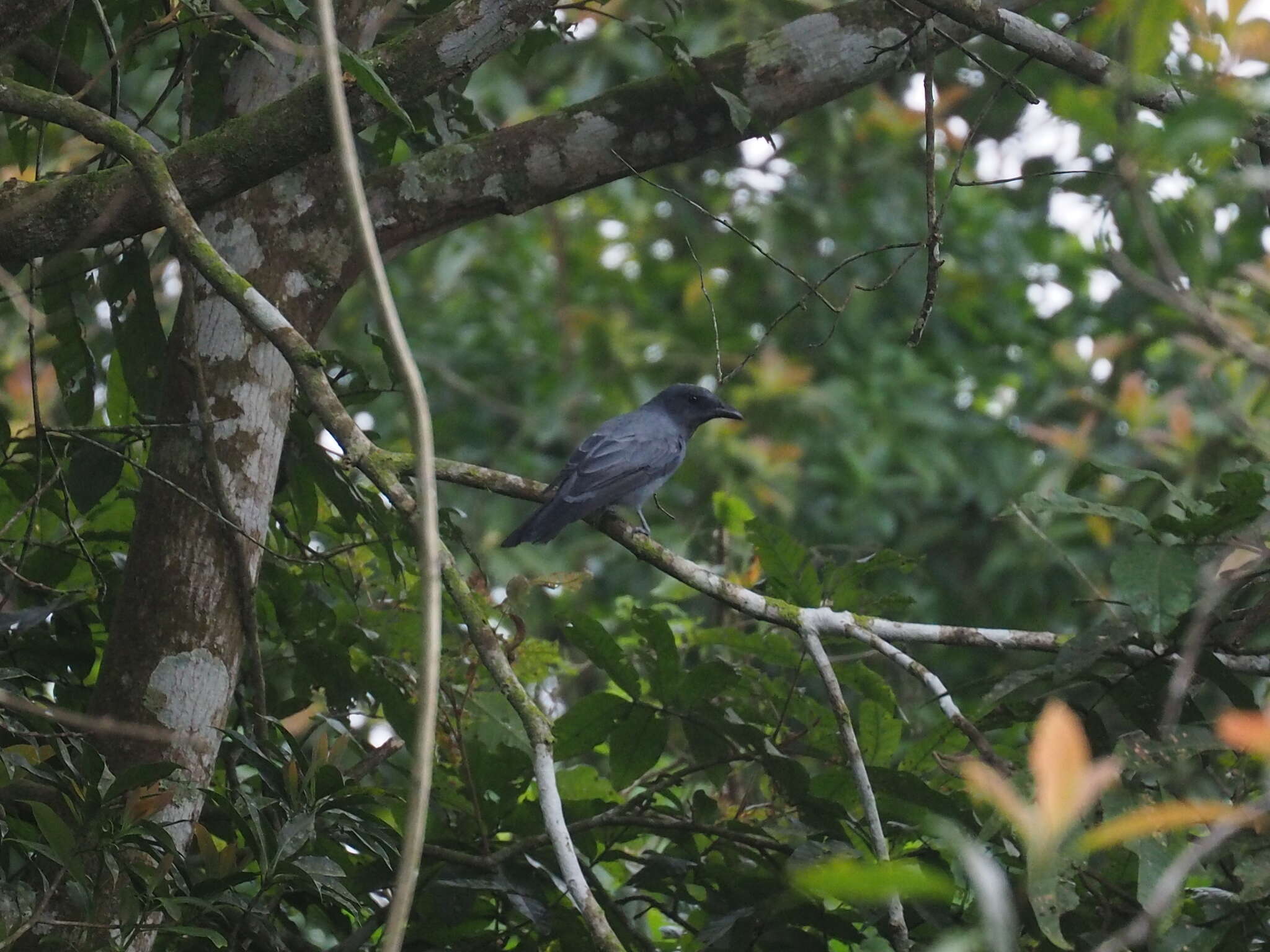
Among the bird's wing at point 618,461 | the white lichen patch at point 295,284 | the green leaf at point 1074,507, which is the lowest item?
the green leaf at point 1074,507

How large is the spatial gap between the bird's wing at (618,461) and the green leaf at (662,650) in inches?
56.4

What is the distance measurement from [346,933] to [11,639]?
1.11 meters

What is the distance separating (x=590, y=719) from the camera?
11.8 feet

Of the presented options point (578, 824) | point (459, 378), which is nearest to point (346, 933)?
point (578, 824)

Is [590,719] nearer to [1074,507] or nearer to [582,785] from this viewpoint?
[582,785]

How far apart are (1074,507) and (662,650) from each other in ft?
3.47

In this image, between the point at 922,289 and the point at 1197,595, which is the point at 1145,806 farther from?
the point at 922,289

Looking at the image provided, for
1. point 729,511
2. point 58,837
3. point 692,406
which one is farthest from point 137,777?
point 692,406

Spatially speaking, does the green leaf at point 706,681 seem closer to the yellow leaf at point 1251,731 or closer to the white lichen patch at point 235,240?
the white lichen patch at point 235,240

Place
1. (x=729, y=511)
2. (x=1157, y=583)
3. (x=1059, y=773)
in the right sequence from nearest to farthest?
(x=1059, y=773) → (x=1157, y=583) → (x=729, y=511)

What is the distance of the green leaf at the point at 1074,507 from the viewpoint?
9.93ft

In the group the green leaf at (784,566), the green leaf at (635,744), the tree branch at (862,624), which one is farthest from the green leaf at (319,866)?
the green leaf at (784,566)

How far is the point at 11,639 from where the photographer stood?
331 centimetres

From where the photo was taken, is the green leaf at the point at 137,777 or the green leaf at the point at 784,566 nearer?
the green leaf at the point at 137,777
